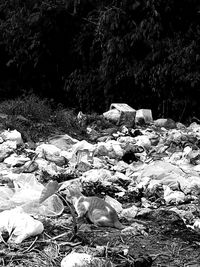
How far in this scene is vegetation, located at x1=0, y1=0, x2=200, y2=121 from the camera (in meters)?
8.53

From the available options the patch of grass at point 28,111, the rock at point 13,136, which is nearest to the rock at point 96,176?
the rock at point 13,136

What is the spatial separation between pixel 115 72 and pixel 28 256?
7006mm

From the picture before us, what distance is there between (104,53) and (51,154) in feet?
15.6

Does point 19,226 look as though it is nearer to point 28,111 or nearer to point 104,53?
point 28,111

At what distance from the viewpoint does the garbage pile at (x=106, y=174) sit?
113 inches

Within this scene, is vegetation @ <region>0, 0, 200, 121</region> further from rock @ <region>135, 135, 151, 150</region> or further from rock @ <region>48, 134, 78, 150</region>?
rock @ <region>48, 134, 78, 150</region>

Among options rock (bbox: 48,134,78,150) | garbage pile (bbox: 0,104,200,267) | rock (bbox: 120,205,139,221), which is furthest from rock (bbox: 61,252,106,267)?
rock (bbox: 48,134,78,150)

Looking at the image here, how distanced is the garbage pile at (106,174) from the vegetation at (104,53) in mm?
2238

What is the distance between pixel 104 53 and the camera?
9250 mm

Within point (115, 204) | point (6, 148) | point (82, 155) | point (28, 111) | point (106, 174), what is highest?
point (115, 204)

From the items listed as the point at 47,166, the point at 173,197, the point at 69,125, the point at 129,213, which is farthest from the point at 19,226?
the point at 69,125

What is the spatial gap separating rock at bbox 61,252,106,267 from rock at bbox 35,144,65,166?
2.36 m

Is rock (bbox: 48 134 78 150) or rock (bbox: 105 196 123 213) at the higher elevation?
rock (bbox: 105 196 123 213)

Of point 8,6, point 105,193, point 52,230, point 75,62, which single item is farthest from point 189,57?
point 52,230
